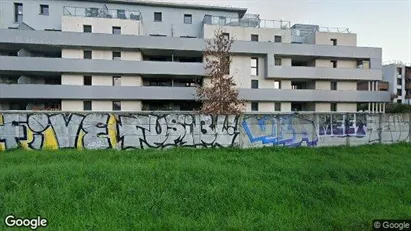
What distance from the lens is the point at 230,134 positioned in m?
10.5

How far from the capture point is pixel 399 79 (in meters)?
58.9

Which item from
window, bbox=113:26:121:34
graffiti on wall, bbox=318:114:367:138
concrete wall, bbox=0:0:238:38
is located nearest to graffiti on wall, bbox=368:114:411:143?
graffiti on wall, bbox=318:114:367:138

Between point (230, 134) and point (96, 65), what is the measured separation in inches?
749

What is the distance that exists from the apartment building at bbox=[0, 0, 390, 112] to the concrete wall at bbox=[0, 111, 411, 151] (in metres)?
15.7

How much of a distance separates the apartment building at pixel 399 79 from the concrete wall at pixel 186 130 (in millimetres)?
56567

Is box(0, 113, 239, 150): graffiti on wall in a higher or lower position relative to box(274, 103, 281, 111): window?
lower

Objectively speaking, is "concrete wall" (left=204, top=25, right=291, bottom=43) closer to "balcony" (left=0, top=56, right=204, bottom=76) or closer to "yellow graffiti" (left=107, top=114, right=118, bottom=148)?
"balcony" (left=0, top=56, right=204, bottom=76)

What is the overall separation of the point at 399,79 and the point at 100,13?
61.7 meters

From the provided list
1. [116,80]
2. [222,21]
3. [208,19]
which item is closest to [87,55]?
[116,80]

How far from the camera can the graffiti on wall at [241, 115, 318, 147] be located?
10.6m

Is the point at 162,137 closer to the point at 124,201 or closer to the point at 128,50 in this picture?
the point at 124,201

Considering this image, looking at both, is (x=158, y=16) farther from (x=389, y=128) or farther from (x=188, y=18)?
(x=389, y=128)

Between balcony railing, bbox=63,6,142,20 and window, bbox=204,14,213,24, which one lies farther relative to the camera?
window, bbox=204,14,213,24

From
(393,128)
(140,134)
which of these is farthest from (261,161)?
(393,128)
